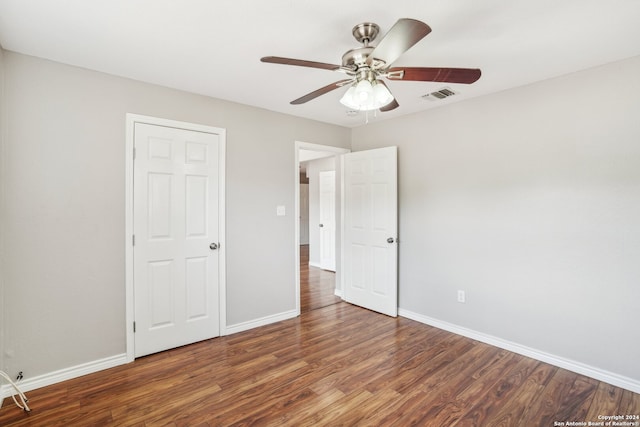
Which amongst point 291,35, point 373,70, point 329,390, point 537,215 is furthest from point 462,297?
point 291,35

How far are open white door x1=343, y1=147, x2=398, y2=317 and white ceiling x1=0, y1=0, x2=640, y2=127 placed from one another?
132cm

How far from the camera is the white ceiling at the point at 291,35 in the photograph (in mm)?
1738

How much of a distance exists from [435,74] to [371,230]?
2428 mm

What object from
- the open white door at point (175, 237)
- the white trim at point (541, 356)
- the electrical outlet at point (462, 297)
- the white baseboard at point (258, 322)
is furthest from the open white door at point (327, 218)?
the open white door at point (175, 237)

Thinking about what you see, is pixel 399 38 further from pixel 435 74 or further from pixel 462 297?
pixel 462 297

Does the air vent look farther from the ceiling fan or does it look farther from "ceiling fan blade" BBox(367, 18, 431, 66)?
"ceiling fan blade" BBox(367, 18, 431, 66)

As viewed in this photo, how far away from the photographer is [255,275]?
11.4 ft

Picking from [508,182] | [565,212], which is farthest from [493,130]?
[565,212]

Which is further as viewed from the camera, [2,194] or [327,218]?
[327,218]

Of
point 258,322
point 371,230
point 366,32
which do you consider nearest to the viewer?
point 366,32

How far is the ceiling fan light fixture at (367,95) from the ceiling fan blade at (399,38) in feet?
0.54

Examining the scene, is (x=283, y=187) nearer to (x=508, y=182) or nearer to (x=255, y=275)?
(x=255, y=275)

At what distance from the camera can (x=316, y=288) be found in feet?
16.7

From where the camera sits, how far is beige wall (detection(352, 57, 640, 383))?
2.36 metres
